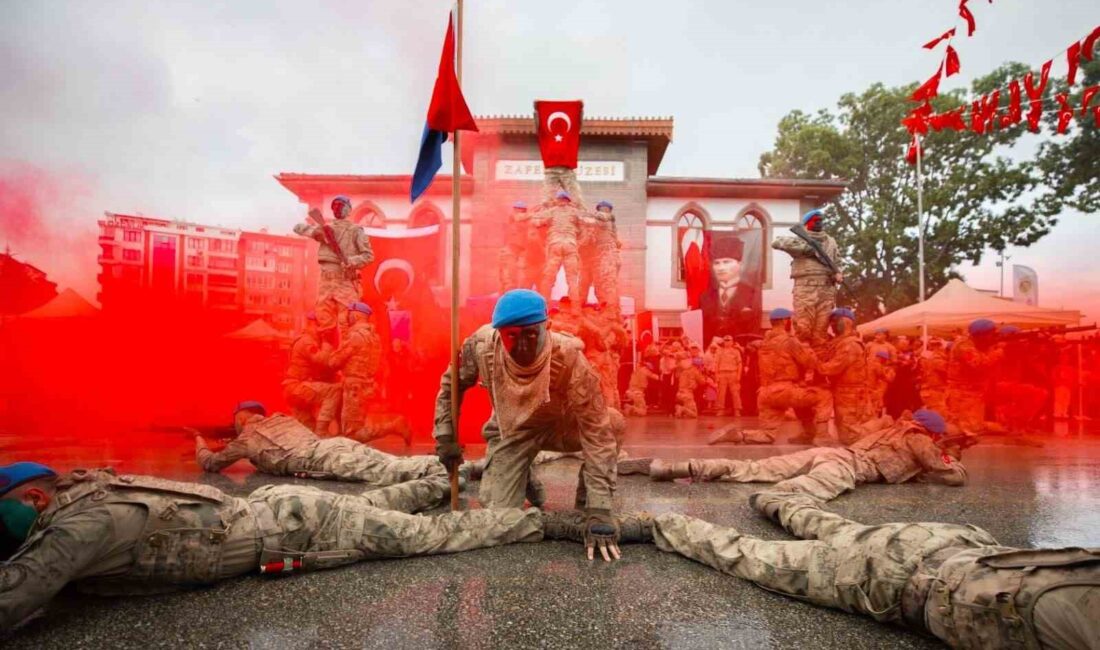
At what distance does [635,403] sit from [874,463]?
8.05 metres

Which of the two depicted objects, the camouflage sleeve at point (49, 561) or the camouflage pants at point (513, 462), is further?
the camouflage pants at point (513, 462)

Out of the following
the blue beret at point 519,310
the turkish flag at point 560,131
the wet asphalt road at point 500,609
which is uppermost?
the turkish flag at point 560,131

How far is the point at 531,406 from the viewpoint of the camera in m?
3.26

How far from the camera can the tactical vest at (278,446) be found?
5078 millimetres

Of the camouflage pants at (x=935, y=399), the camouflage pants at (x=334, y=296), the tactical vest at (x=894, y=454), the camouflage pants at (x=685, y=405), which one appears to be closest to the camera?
the tactical vest at (x=894, y=454)

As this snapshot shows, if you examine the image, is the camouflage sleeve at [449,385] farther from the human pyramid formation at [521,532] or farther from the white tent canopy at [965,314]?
the white tent canopy at [965,314]

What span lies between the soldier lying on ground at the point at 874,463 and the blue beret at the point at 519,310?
8.89 ft

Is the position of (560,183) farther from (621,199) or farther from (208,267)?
(208,267)

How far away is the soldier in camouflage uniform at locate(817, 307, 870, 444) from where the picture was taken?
24.1 ft

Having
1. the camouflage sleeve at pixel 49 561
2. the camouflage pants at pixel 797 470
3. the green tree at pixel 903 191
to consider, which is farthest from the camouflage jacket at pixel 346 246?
the green tree at pixel 903 191

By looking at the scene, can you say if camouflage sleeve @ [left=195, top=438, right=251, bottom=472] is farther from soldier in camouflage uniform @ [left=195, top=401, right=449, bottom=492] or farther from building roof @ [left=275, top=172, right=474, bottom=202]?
building roof @ [left=275, top=172, right=474, bottom=202]

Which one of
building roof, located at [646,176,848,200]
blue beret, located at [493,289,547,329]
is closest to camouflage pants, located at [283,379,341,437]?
blue beret, located at [493,289,547,329]

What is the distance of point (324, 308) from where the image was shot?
26.2 feet

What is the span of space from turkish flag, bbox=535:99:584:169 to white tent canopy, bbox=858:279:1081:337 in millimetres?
7732
